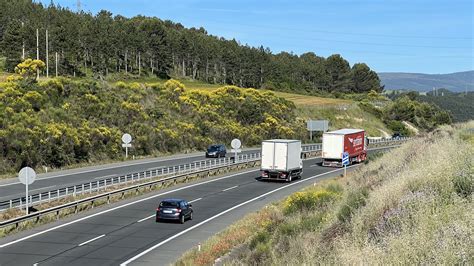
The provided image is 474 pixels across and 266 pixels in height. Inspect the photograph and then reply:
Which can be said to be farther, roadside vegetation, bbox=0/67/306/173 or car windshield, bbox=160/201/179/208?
roadside vegetation, bbox=0/67/306/173

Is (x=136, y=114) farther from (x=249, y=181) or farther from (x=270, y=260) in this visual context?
(x=270, y=260)

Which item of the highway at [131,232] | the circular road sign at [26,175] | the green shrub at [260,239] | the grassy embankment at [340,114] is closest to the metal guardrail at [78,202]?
the highway at [131,232]

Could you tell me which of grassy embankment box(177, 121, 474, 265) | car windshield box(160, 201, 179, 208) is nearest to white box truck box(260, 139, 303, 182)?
car windshield box(160, 201, 179, 208)

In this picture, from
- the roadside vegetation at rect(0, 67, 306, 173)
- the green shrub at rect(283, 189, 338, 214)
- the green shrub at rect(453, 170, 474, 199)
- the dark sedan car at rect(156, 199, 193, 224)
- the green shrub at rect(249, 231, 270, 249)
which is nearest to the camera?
the green shrub at rect(453, 170, 474, 199)

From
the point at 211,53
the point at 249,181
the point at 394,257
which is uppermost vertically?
the point at 211,53

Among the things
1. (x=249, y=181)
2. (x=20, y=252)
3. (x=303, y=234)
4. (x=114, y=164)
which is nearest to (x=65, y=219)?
(x=20, y=252)

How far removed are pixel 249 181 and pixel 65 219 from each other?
20.5m

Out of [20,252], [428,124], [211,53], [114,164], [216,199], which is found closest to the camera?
[20,252]

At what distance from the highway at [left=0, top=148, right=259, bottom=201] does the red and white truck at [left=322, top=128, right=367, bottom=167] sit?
48.1ft

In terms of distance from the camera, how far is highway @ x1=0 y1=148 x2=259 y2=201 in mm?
36344

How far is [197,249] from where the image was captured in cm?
2073

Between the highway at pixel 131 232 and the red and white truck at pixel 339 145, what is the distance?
17.5m

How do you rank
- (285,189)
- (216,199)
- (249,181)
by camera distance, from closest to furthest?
(216,199) < (285,189) < (249,181)

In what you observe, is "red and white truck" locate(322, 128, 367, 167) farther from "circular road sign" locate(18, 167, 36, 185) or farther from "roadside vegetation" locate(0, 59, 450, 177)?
"circular road sign" locate(18, 167, 36, 185)
